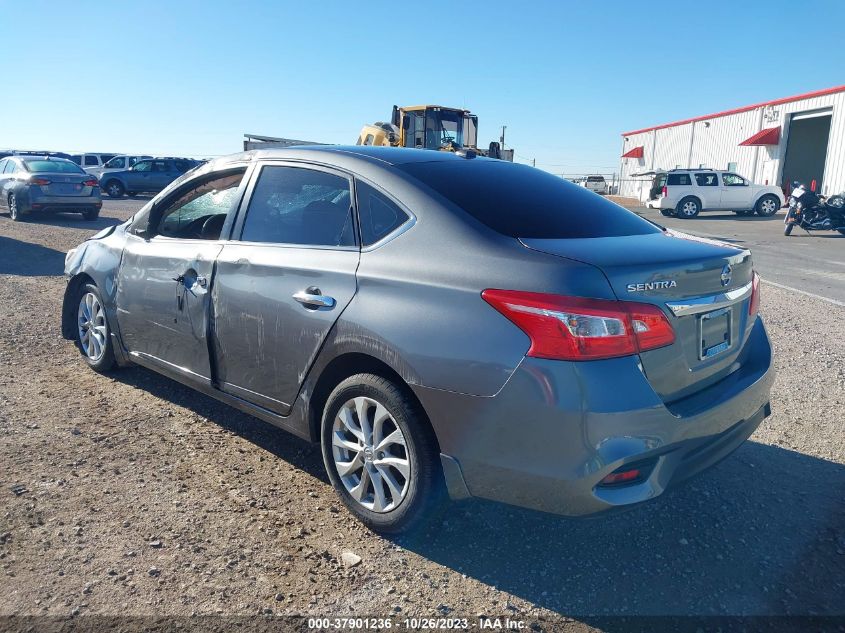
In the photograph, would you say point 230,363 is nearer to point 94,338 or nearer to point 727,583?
point 94,338

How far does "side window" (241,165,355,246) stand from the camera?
3297mm

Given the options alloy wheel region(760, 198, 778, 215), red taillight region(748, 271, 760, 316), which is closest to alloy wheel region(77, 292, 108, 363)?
red taillight region(748, 271, 760, 316)

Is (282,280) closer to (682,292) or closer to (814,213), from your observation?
(682,292)

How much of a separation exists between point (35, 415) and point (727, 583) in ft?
13.2

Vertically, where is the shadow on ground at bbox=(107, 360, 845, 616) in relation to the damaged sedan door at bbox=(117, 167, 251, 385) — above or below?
below

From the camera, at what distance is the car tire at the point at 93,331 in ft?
15.8

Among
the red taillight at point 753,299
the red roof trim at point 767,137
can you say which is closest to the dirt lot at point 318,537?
the red taillight at point 753,299

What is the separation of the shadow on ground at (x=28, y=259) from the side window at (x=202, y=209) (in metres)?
6.24

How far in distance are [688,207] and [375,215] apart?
2515cm

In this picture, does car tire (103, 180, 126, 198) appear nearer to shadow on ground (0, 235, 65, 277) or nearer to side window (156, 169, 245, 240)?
shadow on ground (0, 235, 65, 277)

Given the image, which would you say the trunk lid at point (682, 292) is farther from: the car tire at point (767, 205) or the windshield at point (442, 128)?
the car tire at point (767, 205)

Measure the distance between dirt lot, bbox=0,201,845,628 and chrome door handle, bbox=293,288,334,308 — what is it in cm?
99

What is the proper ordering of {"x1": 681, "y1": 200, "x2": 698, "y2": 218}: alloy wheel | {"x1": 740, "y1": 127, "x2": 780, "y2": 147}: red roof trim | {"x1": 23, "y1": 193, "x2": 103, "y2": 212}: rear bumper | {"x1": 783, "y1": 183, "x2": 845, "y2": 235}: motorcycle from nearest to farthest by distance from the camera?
1. {"x1": 23, "y1": 193, "x2": 103, "y2": 212}: rear bumper
2. {"x1": 783, "y1": 183, "x2": 845, "y2": 235}: motorcycle
3. {"x1": 681, "y1": 200, "x2": 698, "y2": 218}: alloy wheel
4. {"x1": 740, "y1": 127, "x2": 780, "y2": 147}: red roof trim

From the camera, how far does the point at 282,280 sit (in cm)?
331
